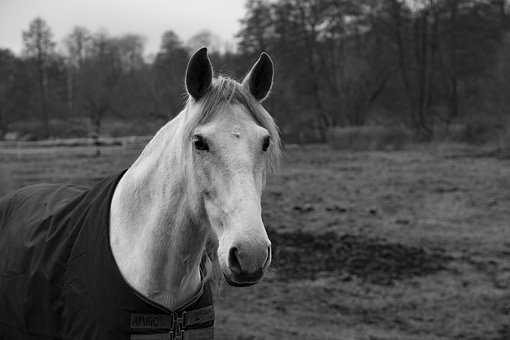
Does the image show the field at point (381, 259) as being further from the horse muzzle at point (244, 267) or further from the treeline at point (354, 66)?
the treeline at point (354, 66)

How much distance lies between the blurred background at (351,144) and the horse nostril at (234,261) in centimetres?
282

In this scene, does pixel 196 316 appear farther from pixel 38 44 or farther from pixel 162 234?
pixel 38 44

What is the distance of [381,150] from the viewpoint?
23.0m

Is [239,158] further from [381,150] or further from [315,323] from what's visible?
[381,150]

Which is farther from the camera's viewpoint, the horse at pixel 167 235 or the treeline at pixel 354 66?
the treeline at pixel 354 66

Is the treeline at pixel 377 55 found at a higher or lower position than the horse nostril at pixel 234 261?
higher

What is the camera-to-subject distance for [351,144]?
24.6 m

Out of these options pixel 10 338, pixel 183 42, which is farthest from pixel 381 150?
pixel 10 338

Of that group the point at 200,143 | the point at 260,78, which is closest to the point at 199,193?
the point at 200,143

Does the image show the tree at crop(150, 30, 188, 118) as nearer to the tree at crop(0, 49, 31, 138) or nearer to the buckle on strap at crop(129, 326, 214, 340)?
the tree at crop(0, 49, 31, 138)

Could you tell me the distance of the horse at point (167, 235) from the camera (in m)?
1.95

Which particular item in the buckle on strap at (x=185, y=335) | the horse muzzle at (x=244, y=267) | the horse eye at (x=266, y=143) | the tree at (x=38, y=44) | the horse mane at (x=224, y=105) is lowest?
the buckle on strap at (x=185, y=335)

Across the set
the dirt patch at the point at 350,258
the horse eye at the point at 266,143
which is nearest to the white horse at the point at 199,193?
the horse eye at the point at 266,143

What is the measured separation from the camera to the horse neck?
224cm
